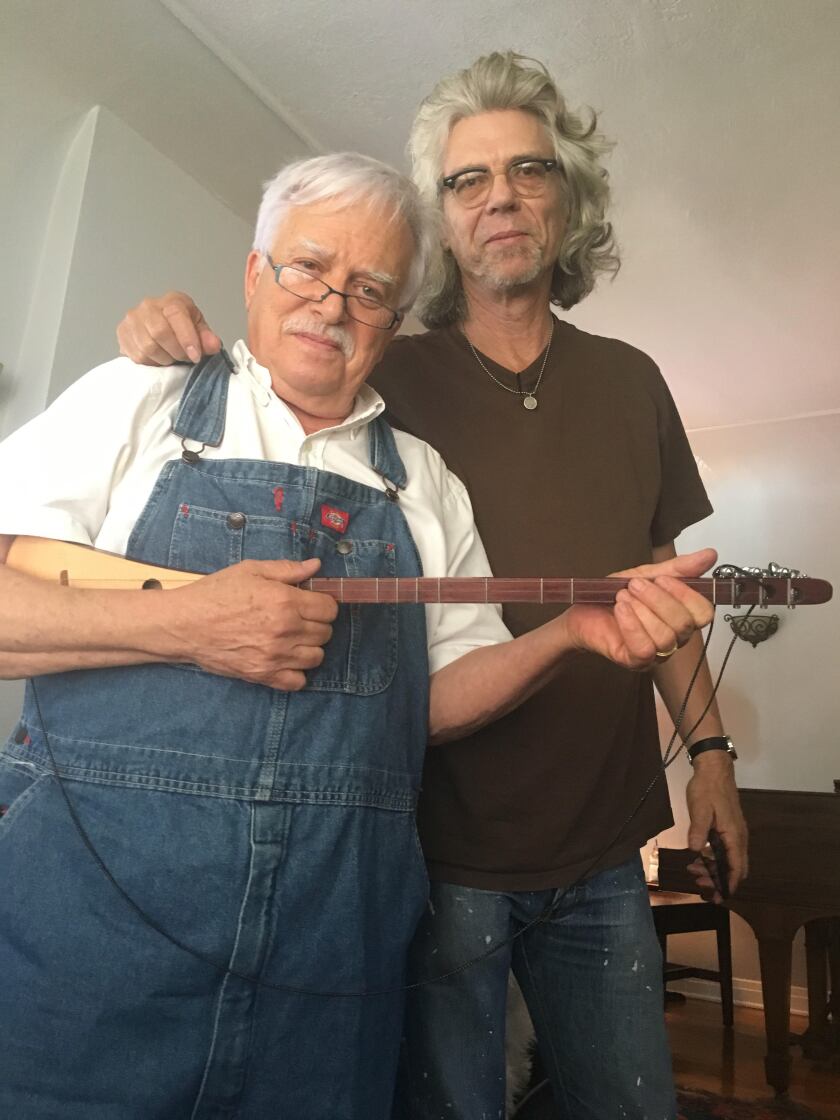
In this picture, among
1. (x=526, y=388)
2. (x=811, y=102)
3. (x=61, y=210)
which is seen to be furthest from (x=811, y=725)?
Result: (x=61, y=210)

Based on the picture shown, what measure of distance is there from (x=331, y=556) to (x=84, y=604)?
265 millimetres

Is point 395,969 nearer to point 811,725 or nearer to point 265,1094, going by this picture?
point 265,1094

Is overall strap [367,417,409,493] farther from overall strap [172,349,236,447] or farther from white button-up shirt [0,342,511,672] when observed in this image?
overall strap [172,349,236,447]

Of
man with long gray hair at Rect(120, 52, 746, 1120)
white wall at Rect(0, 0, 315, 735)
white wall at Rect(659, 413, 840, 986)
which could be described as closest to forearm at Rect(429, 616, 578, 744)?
man with long gray hair at Rect(120, 52, 746, 1120)

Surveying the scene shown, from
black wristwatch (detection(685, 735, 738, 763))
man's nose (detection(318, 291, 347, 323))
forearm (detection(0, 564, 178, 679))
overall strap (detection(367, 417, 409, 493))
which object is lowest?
black wristwatch (detection(685, 735, 738, 763))

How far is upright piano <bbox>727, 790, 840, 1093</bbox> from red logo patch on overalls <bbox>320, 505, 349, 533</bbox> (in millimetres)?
2505

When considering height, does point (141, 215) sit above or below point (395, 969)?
above

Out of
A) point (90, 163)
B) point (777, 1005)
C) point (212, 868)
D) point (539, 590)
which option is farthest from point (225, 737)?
point (777, 1005)

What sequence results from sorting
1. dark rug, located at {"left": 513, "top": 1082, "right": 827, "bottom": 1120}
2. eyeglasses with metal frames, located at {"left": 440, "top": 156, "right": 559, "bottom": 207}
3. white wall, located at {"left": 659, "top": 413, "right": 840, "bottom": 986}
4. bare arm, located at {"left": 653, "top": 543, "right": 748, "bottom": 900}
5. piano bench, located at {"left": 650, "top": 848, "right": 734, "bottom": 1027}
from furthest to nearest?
white wall, located at {"left": 659, "top": 413, "right": 840, "bottom": 986}, piano bench, located at {"left": 650, "top": 848, "right": 734, "bottom": 1027}, dark rug, located at {"left": 513, "top": 1082, "right": 827, "bottom": 1120}, eyeglasses with metal frames, located at {"left": 440, "top": 156, "right": 559, "bottom": 207}, bare arm, located at {"left": 653, "top": 543, "right": 748, "bottom": 900}

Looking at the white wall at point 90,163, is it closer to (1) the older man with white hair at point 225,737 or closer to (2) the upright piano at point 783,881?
(1) the older man with white hair at point 225,737

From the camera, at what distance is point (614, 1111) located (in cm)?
106

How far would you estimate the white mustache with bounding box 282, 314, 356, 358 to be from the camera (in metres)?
0.99

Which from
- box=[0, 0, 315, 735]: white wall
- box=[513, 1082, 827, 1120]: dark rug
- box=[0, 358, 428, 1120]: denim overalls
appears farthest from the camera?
box=[513, 1082, 827, 1120]: dark rug

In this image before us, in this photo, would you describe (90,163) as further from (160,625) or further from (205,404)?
(160,625)
